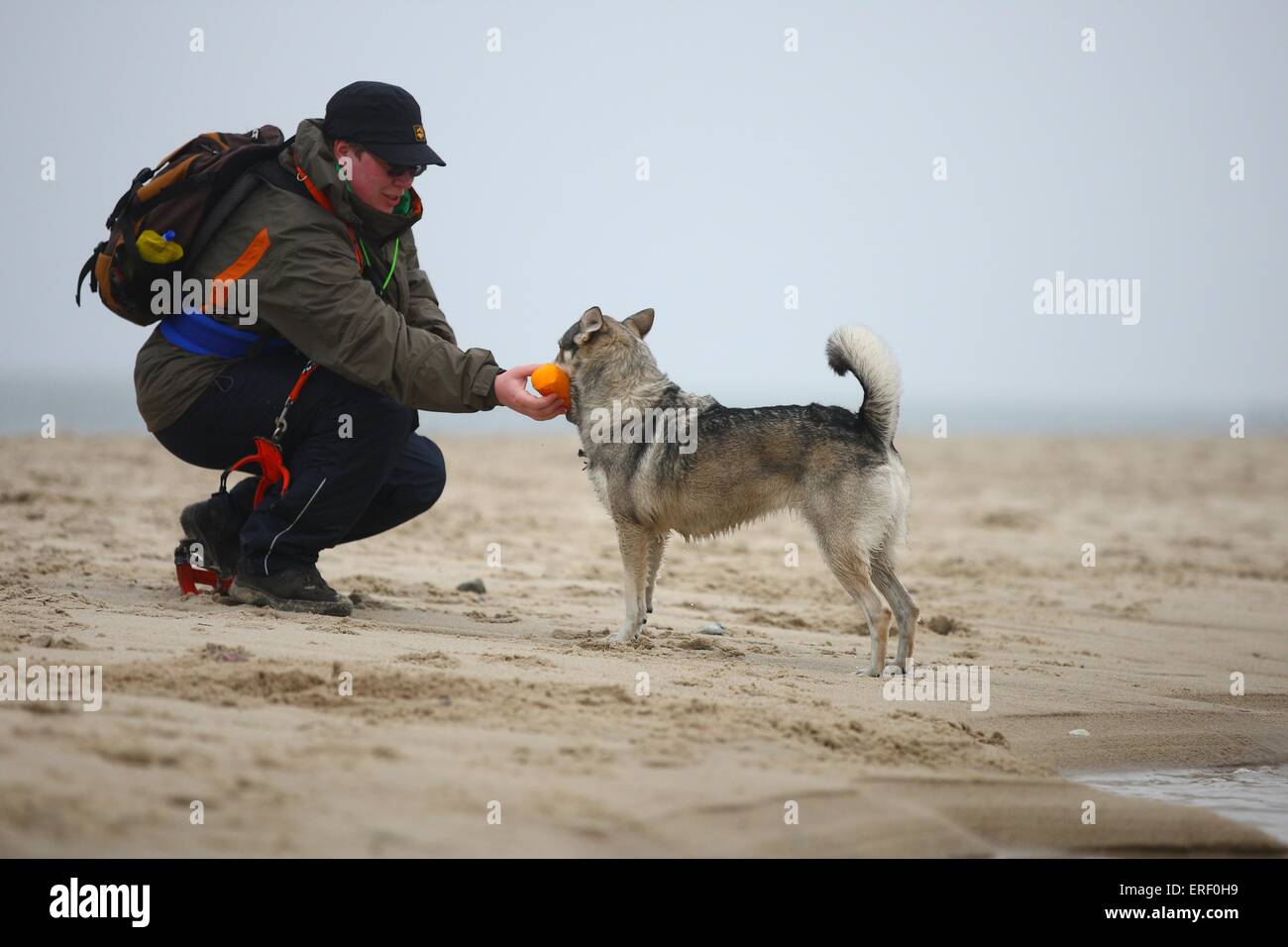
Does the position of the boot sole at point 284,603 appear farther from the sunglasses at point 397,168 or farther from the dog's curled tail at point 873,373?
the dog's curled tail at point 873,373

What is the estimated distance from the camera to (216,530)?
5.75m

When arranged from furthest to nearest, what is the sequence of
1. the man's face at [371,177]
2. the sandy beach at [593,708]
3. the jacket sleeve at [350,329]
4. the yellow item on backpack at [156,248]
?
the man's face at [371,177]
the jacket sleeve at [350,329]
the yellow item on backpack at [156,248]
the sandy beach at [593,708]

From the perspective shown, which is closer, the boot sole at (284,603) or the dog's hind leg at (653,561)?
the boot sole at (284,603)

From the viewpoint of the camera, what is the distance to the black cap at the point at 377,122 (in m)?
5.05

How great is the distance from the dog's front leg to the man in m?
0.74

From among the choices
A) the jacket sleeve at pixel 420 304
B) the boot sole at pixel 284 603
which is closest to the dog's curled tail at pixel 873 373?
the jacket sleeve at pixel 420 304

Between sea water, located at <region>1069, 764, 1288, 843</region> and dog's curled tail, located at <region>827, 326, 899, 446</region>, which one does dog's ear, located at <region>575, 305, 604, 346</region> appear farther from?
sea water, located at <region>1069, 764, 1288, 843</region>

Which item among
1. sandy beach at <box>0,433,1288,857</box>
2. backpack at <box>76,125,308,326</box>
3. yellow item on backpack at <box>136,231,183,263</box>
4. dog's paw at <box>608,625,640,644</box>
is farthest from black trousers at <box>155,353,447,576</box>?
dog's paw at <box>608,625,640,644</box>

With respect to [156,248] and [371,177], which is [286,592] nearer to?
[156,248]

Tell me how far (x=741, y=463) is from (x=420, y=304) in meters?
1.83

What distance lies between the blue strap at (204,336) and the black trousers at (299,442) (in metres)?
0.09
